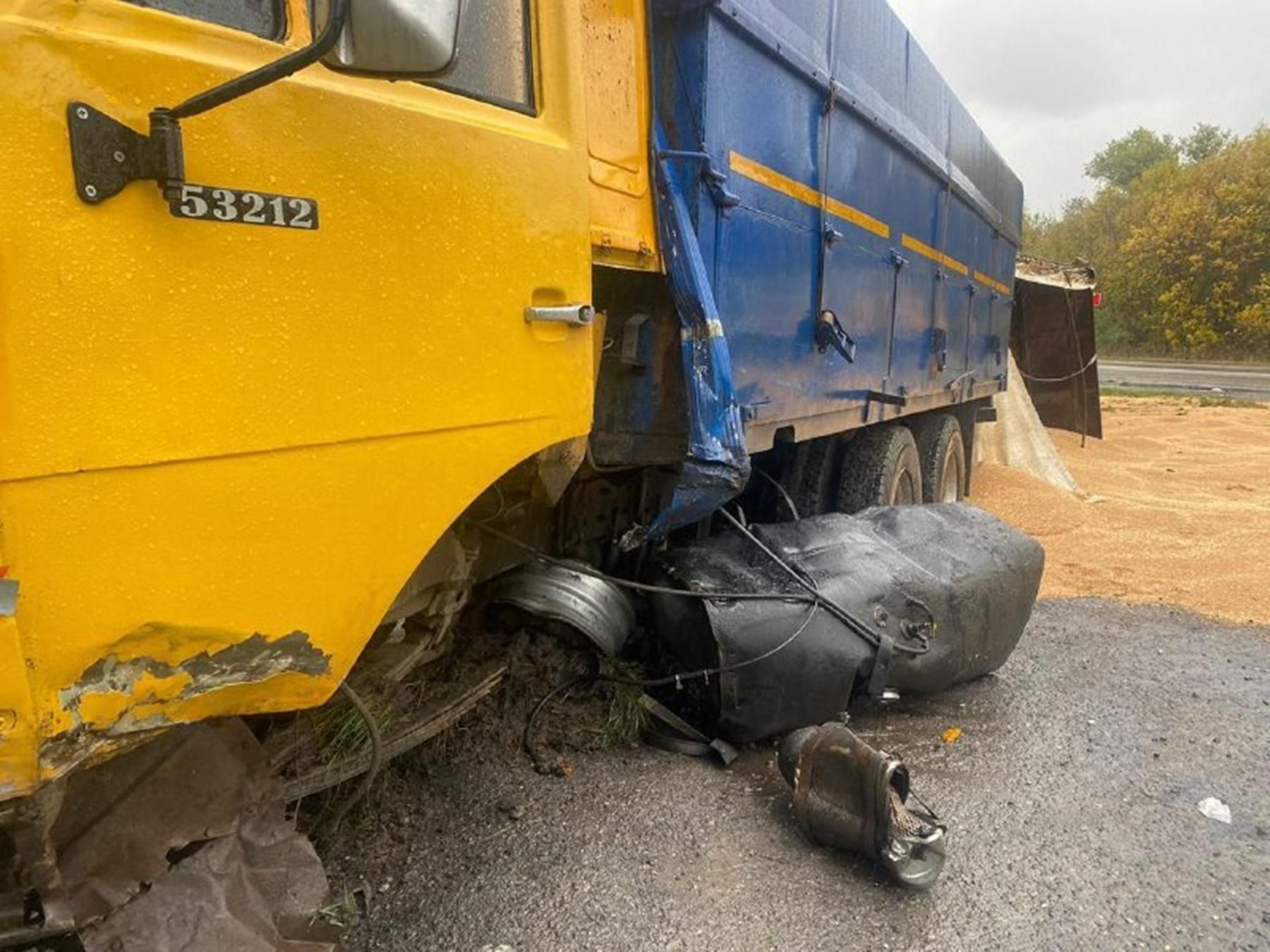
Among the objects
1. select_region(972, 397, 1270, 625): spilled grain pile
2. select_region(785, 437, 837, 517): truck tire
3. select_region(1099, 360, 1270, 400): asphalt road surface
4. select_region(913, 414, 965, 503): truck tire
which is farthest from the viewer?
select_region(1099, 360, 1270, 400): asphalt road surface

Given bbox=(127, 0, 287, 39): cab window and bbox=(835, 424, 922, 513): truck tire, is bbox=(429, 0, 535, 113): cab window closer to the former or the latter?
bbox=(127, 0, 287, 39): cab window

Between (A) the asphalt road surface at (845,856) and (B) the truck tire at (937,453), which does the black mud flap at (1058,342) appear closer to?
(B) the truck tire at (937,453)

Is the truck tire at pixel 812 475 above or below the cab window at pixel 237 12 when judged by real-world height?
below

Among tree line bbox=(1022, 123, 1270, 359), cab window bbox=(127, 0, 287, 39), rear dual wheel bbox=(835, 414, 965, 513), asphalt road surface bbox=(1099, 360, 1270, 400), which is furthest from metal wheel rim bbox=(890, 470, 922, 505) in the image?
tree line bbox=(1022, 123, 1270, 359)

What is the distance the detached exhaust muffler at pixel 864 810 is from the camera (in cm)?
257

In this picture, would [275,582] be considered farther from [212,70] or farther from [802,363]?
[802,363]

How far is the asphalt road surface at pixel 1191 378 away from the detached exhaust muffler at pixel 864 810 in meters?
21.2

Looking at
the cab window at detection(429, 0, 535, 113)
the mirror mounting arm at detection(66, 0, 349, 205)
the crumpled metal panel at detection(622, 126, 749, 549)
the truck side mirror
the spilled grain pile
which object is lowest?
the spilled grain pile

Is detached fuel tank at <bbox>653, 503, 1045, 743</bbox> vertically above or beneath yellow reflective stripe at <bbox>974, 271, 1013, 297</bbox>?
beneath

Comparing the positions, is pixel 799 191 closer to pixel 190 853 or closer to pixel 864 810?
pixel 864 810

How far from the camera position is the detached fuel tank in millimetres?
3100

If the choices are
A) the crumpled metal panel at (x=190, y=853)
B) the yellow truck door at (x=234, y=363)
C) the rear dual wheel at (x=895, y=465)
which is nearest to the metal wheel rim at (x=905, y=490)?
the rear dual wheel at (x=895, y=465)

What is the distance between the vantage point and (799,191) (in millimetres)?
3684

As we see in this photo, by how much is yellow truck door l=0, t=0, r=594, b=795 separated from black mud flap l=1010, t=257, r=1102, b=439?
10.8 metres
